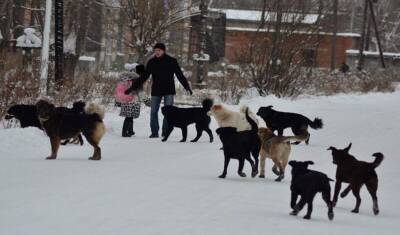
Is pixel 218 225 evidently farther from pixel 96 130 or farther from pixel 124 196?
pixel 96 130

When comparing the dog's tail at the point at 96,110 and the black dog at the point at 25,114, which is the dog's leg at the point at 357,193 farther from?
the black dog at the point at 25,114

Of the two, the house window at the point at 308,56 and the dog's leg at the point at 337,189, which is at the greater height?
the house window at the point at 308,56

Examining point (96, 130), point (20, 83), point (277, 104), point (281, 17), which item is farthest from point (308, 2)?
point (96, 130)

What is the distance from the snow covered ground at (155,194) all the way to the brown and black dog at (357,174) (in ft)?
0.81

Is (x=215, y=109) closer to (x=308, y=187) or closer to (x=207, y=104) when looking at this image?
(x=207, y=104)

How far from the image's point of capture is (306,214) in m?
7.62

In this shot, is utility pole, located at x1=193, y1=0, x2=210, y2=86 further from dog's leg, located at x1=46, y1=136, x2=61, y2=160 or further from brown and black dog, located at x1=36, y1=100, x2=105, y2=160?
dog's leg, located at x1=46, y1=136, x2=61, y2=160

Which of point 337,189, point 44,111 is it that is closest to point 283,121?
point 44,111

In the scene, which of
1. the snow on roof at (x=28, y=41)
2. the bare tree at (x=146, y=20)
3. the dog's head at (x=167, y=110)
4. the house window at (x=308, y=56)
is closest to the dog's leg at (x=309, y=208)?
the dog's head at (x=167, y=110)

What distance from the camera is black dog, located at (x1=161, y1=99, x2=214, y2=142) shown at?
1491cm

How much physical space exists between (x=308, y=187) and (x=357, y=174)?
99cm

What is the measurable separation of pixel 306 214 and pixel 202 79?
74.6 ft

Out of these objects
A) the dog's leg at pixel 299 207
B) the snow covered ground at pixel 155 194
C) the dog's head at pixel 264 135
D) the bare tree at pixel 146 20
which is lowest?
the snow covered ground at pixel 155 194

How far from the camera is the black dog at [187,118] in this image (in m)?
14.9
